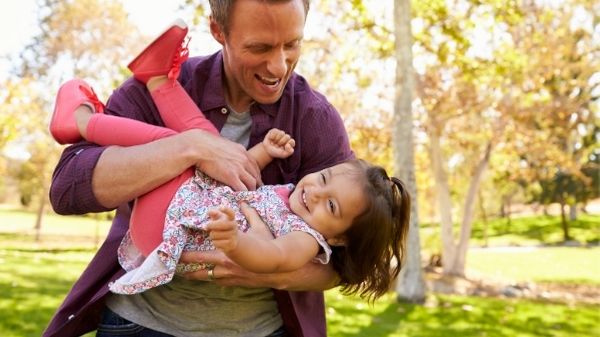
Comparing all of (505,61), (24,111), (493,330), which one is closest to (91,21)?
(24,111)

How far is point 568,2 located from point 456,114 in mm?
5185

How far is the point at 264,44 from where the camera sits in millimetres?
2055

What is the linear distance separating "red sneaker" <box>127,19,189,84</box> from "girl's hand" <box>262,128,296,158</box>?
355 millimetres

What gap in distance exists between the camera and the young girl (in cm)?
196

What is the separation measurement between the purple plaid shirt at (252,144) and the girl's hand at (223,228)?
0.49m

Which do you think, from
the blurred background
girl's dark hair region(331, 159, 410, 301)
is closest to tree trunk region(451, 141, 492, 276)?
the blurred background

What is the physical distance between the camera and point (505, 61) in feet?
41.4

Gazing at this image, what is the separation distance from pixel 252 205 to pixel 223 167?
0.14 meters

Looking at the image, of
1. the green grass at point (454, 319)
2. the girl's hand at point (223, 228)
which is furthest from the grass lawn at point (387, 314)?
the girl's hand at point (223, 228)

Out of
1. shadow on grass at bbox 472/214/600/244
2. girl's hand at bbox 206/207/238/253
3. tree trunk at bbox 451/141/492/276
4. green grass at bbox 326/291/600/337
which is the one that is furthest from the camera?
shadow on grass at bbox 472/214/600/244

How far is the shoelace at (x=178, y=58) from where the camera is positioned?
2.19 metres

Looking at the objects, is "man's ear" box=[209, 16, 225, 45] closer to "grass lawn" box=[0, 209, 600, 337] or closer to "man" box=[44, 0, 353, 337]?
"man" box=[44, 0, 353, 337]

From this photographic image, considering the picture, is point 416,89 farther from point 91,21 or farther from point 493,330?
point 91,21

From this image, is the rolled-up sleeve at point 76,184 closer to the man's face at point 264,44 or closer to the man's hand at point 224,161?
the man's hand at point 224,161
